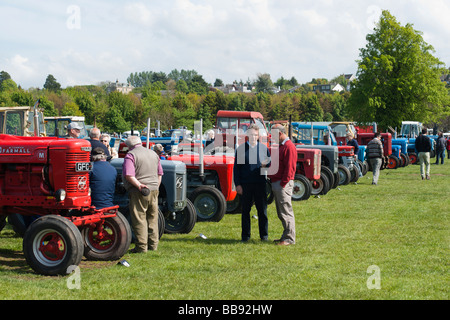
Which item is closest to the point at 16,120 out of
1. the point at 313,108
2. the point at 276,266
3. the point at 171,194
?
the point at 171,194

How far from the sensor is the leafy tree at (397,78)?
44969 mm

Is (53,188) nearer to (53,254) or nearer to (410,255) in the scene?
(53,254)

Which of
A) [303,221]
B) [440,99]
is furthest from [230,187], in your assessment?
[440,99]

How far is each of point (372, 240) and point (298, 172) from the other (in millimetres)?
6241

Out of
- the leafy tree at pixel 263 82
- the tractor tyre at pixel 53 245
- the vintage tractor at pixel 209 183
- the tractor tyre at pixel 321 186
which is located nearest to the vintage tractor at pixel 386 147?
the tractor tyre at pixel 321 186

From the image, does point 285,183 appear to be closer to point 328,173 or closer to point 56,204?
point 56,204

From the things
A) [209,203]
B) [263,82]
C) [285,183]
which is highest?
[263,82]

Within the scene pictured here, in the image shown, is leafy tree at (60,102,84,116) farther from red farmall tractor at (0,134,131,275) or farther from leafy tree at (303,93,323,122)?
red farmall tractor at (0,134,131,275)

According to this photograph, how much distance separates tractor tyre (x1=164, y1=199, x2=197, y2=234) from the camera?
30.7 ft

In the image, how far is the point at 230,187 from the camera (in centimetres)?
1098

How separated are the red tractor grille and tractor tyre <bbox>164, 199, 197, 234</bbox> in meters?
2.59

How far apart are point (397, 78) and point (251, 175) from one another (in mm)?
39839

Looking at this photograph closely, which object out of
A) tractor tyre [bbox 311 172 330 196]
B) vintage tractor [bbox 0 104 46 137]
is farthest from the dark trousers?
vintage tractor [bbox 0 104 46 137]

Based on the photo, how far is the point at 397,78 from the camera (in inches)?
1781
